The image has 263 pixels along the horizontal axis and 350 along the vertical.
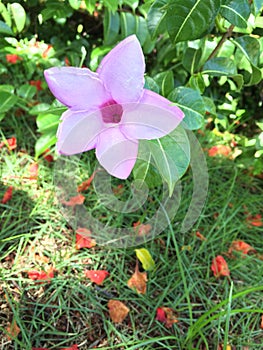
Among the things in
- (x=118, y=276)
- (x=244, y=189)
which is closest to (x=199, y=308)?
(x=118, y=276)

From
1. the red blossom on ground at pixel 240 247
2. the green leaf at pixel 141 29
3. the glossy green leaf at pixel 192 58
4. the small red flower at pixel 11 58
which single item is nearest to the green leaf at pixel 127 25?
the green leaf at pixel 141 29

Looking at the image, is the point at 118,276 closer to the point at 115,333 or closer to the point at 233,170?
the point at 115,333

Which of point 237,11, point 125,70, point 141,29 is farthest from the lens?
point 141,29

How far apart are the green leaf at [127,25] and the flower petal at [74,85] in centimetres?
93

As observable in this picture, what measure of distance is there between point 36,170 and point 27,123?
249 mm

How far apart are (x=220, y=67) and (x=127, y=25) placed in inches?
21.4

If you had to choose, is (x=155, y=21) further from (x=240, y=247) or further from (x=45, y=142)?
(x=240, y=247)

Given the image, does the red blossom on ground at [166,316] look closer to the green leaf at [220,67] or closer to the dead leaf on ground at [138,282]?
the dead leaf on ground at [138,282]

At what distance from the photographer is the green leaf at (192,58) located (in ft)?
4.44

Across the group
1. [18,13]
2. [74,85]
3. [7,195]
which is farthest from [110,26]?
[74,85]

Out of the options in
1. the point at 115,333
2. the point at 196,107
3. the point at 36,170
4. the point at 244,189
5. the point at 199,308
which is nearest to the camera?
the point at 196,107

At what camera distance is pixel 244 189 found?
182 centimetres

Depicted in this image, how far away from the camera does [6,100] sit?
160 cm

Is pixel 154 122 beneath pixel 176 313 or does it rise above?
above
